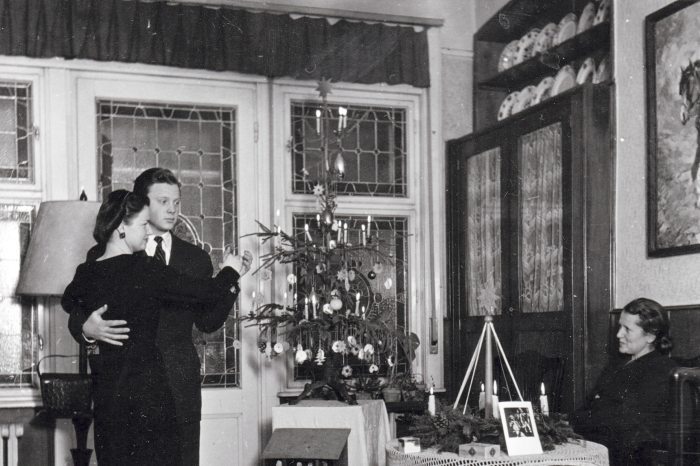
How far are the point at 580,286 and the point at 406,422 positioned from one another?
1.36m

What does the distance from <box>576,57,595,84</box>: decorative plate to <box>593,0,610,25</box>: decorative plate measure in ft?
0.67

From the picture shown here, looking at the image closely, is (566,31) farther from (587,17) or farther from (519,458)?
(519,458)

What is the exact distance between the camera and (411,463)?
3039 mm

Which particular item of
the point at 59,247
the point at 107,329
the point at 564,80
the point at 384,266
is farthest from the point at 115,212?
the point at 564,80

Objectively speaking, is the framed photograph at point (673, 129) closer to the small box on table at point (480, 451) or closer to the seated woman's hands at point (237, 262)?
the small box on table at point (480, 451)

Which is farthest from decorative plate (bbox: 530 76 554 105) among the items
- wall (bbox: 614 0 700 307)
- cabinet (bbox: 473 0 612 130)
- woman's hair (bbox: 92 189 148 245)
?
woman's hair (bbox: 92 189 148 245)

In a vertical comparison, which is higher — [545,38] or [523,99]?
[545,38]

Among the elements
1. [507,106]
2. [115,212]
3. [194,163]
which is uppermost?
[507,106]

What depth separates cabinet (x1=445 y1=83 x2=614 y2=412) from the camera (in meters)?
4.20

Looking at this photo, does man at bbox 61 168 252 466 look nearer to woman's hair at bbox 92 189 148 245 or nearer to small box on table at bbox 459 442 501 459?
woman's hair at bbox 92 189 148 245

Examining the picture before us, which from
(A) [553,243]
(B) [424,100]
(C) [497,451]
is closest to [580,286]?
(A) [553,243]

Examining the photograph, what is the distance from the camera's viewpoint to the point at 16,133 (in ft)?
16.0

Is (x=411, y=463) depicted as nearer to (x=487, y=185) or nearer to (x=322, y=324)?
(x=322, y=324)

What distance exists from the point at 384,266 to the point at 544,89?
4.70 feet
